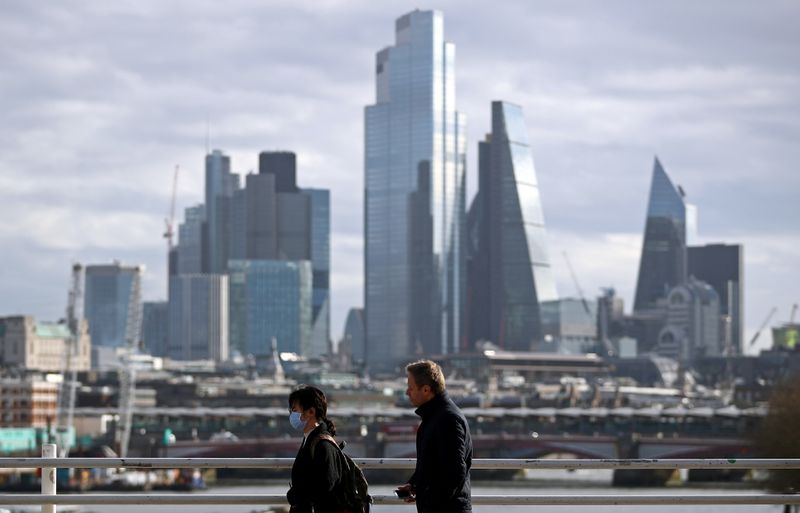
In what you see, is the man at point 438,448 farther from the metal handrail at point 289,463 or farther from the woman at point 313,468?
the metal handrail at point 289,463

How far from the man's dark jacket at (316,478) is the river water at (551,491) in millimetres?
38090

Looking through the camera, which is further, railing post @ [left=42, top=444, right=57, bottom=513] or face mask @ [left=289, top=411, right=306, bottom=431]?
railing post @ [left=42, top=444, right=57, bottom=513]

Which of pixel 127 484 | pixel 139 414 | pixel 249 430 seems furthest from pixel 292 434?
pixel 127 484

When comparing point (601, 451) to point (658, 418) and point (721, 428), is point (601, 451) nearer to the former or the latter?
point (721, 428)

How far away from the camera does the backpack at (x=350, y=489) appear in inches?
380

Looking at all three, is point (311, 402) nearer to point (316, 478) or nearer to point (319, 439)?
point (319, 439)

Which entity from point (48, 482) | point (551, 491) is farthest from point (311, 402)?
point (551, 491)

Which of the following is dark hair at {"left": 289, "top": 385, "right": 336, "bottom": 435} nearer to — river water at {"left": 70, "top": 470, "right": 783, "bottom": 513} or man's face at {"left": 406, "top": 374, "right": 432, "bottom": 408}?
man's face at {"left": 406, "top": 374, "right": 432, "bottom": 408}

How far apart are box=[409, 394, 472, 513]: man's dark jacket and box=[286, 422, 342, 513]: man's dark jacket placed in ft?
1.48

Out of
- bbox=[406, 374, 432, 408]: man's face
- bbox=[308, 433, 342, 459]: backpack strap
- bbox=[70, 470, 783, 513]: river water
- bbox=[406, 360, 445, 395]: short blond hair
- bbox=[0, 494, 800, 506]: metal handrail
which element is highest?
bbox=[406, 360, 445, 395]: short blond hair

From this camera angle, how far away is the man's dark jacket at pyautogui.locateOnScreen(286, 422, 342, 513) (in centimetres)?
959

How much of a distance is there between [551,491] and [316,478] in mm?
63688

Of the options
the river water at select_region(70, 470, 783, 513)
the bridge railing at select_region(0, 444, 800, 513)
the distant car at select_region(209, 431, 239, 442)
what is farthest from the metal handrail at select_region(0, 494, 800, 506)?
the distant car at select_region(209, 431, 239, 442)

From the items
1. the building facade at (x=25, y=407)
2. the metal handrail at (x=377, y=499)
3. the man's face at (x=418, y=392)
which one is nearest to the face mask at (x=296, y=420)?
the man's face at (x=418, y=392)
